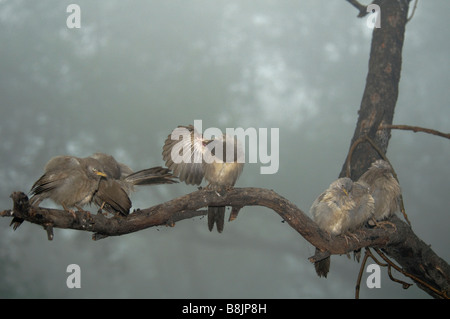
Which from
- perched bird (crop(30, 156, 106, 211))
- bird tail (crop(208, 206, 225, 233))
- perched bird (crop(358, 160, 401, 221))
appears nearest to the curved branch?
bird tail (crop(208, 206, 225, 233))

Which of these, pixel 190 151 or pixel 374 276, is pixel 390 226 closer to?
pixel 374 276

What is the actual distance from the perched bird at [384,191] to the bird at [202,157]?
5.46ft

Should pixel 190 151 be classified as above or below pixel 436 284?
above

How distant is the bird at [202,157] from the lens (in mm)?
4062

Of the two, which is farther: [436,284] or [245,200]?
[436,284]

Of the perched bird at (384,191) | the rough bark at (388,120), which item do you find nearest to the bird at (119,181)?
the perched bird at (384,191)

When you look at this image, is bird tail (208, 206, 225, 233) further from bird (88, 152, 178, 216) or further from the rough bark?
the rough bark

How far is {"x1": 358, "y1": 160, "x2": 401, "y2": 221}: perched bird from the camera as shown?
458 cm

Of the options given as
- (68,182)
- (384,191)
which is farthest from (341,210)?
(68,182)

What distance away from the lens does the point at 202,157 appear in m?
4.21

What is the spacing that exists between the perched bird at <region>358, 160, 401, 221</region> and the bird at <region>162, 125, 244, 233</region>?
166 centimetres
